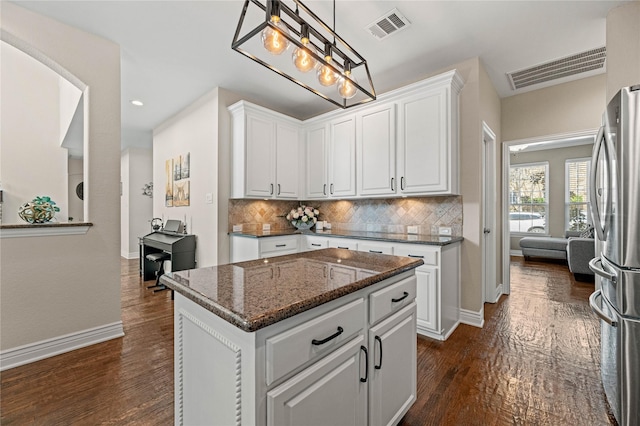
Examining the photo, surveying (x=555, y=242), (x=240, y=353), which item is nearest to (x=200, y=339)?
(x=240, y=353)

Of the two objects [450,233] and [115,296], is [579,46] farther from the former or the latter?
[115,296]

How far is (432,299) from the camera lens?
2.60 m

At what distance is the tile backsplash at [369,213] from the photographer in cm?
325

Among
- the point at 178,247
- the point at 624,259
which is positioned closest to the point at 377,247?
the point at 624,259

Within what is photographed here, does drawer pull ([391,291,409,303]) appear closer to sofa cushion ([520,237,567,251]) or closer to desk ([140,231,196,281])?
desk ([140,231,196,281])

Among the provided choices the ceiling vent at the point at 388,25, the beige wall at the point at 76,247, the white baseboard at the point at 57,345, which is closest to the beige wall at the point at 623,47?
the ceiling vent at the point at 388,25

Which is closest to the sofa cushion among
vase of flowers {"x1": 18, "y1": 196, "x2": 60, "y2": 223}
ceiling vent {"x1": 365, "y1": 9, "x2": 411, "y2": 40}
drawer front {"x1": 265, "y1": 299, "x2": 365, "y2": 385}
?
ceiling vent {"x1": 365, "y1": 9, "x2": 411, "y2": 40}

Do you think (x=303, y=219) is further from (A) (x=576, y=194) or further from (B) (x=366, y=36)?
(A) (x=576, y=194)

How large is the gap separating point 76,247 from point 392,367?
284cm

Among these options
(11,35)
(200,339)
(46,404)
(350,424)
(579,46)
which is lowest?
(46,404)

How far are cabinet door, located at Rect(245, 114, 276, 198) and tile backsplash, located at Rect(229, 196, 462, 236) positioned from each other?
1.36 ft

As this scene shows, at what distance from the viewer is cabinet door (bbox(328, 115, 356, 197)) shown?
3.64m

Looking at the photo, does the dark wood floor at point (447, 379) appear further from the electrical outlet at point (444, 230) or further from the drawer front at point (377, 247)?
the electrical outlet at point (444, 230)

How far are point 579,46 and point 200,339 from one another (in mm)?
4204
